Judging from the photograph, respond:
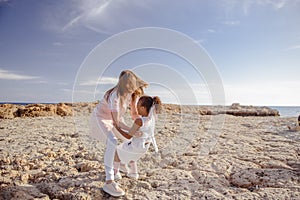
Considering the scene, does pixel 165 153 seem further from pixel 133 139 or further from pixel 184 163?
pixel 133 139

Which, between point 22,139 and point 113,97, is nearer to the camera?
point 113,97

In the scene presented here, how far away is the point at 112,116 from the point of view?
8.53ft

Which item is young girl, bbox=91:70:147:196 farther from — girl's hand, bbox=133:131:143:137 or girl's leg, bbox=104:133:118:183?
girl's hand, bbox=133:131:143:137

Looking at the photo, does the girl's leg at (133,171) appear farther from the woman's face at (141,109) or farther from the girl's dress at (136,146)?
the woman's face at (141,109)

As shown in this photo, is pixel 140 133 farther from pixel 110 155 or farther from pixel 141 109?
pixel 110 155

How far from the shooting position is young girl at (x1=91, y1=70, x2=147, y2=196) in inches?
96.9

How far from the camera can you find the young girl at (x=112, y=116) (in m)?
2.46

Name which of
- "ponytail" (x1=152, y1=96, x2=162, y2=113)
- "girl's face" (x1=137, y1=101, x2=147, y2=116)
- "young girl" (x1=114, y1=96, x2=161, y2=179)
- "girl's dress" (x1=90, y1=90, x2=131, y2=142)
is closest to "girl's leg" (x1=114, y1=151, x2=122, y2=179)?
"young girl" (x1=114, y1=96, x2=161, y2=179)

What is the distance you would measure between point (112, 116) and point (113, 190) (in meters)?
0.71

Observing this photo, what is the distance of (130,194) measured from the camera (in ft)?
7.89

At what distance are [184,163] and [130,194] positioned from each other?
107 centimetres

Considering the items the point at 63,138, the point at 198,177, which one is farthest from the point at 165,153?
the point at 63,138

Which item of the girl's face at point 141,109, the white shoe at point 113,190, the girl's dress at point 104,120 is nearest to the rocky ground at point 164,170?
the white shoe at point 113,190

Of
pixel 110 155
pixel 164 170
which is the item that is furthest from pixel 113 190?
pixel 164 170
